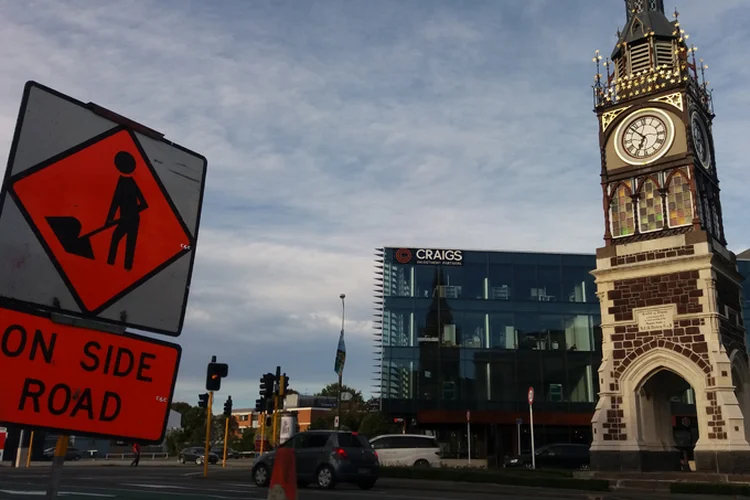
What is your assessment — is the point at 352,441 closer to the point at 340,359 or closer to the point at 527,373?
the point at 340,359

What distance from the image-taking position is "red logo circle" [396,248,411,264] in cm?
4807

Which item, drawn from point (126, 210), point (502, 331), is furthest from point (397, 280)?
point (126, 210)

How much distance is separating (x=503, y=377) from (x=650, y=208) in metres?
22.3

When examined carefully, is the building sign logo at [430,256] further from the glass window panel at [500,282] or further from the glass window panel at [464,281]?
the glass window panel at [500,282]

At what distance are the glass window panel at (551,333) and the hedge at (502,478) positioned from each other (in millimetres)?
22540

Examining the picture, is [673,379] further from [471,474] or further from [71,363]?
[71,363]

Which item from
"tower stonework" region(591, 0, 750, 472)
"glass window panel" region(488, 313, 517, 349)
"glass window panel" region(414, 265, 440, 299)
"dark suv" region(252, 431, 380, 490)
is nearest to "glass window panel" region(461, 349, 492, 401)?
"glass window panel" region(488, 313, 517, 349)

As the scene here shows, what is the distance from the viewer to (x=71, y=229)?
288 cm

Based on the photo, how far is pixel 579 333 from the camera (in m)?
47.7

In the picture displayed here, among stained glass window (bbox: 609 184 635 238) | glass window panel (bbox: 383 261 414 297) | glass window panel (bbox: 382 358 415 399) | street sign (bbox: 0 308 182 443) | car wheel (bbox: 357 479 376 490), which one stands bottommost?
car wheel (bbox: 357 479 376 490)

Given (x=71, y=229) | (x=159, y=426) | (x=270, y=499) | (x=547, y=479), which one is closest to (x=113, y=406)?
(x=159, y=426)

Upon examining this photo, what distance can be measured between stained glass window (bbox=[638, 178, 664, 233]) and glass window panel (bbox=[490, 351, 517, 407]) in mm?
21728

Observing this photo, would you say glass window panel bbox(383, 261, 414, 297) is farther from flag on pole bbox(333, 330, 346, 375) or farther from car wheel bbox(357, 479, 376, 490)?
car wheel bbox(357, 479, 376, 490)

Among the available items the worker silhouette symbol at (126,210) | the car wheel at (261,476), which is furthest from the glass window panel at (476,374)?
the worker silhouette symbol at (126,210)
